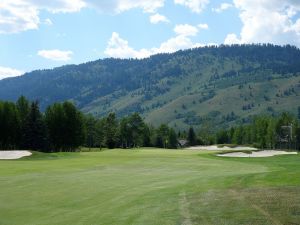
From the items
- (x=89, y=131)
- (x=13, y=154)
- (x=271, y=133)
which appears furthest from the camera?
(x=271, y=133)

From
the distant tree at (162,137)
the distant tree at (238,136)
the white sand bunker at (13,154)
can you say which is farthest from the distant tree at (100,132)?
the white sand bunker at (13,154)

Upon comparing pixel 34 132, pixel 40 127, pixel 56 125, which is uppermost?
pixel 56 125

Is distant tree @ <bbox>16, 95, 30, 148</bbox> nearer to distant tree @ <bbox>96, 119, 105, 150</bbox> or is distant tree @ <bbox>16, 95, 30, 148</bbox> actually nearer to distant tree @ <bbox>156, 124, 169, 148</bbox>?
distant tree @ <bbox>96, 119, 105, 150</bbox>

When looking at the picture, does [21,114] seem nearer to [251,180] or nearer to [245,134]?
[251,180]

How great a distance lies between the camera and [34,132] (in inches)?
3829

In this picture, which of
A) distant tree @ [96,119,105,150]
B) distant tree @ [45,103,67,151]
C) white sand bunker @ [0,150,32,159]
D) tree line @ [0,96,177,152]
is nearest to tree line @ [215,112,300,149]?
distant tree @ [96,119,105,150]

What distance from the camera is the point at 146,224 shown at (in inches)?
579

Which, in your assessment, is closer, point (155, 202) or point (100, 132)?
point (155, 202)

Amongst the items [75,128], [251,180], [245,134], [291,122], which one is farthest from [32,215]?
[245,134]

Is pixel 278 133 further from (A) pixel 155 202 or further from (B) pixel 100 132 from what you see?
(A) pixel 155 202

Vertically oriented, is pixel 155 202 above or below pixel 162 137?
below

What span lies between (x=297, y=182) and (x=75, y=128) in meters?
92.5

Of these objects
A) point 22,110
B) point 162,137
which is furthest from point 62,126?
point 162,137

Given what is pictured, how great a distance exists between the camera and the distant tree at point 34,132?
9700cm
